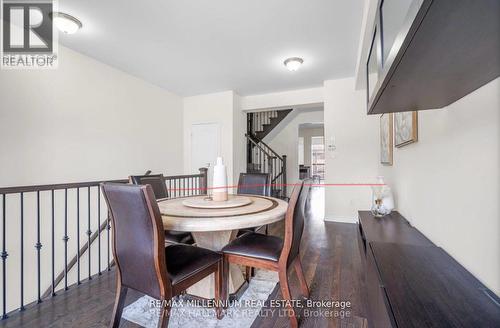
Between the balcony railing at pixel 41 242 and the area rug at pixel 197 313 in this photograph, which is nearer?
the area rug at pixel 197 313

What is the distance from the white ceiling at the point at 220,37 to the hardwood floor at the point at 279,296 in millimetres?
2511

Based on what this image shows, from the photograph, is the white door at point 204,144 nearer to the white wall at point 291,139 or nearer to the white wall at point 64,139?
the white wall at point 64,139

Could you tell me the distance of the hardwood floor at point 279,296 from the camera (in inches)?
58.8

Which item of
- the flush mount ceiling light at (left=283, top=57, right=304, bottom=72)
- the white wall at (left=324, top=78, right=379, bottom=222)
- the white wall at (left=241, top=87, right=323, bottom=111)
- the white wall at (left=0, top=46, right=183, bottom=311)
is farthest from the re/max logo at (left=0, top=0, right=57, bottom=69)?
the white wall at (left=324, top=78, right=379, bottom=222)

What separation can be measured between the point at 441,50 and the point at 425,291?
2.93 ft

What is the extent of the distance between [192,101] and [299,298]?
438cm

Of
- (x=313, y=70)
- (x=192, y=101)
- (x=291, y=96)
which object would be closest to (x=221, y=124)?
(x=192, y=101)

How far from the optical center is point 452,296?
86 cm

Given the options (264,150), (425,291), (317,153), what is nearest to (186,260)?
(425,291)

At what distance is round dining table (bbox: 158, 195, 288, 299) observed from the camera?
1317 mm

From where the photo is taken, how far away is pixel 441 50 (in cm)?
68

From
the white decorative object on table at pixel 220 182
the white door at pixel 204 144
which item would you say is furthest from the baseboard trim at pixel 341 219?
the white decorative object on table at pixel 220 182

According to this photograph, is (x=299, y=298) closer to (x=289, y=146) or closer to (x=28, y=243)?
(x=28, y=243)

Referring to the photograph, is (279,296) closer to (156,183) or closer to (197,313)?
(197,313)
